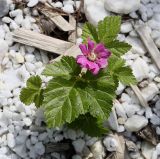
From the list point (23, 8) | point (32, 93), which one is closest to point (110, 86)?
point (32, 93)

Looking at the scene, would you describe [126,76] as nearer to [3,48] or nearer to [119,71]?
[119,71]

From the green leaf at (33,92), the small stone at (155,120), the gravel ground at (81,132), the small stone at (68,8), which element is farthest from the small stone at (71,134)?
the small stone at (68,8)

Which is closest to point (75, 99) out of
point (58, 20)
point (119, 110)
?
point (119, 110)

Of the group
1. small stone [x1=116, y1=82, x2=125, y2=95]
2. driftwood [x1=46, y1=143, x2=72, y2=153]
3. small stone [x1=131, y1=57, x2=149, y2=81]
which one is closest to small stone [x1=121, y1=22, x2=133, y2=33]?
small stone [x1=131, y1=57, x2=149, y2=81]

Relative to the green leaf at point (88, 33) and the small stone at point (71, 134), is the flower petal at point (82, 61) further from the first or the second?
the small stone at point (71, 134)

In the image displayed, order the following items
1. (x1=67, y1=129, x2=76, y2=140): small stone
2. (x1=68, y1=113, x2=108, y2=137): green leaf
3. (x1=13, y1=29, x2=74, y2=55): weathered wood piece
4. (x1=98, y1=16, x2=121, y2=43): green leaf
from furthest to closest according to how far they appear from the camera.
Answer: (x1=13, y1=29, x2=74, y2=55): weathered wood piece, (x1=67, y1=129, x2=76, y2=140): small stone, (x1=68, y1=113, x2=108, y2=137): green leaf, (x1=98, y1=16, x2=121, y2=43): green leaf

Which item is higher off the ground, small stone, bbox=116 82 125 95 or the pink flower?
the pink flower

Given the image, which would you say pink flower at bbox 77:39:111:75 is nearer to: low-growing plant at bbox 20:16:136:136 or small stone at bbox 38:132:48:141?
low-growing plant at bbox 20:16:136:136

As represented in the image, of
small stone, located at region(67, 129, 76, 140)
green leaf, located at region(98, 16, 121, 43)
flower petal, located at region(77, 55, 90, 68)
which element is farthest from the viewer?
small stone, located at region(67, 129, 76, 140)
